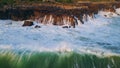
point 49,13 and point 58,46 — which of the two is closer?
point 58,46

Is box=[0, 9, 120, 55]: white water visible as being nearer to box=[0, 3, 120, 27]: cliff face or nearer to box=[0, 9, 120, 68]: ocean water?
box=[0, 9, 120, 68]: ocean water

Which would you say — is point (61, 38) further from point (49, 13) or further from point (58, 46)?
point (49, 13)

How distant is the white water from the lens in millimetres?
15211

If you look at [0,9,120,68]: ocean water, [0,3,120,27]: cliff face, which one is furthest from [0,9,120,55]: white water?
[0,3,120,27]: cliff face

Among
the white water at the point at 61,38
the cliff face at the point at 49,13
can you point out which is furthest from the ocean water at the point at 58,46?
the cliff face at the point at 49,13

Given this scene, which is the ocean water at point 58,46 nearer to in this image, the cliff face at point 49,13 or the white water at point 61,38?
the white water at point 61,38

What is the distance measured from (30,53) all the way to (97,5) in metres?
16.9

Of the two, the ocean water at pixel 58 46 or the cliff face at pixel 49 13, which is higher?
the cliff face at pixel 49 13

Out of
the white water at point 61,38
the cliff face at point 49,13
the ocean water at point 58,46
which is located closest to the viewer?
the ocean water at point 58,46

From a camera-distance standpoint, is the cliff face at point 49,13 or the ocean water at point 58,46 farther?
the cliff face at point 49,13

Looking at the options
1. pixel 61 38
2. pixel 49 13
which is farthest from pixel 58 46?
pixel 49 13

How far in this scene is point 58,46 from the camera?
1544 cm

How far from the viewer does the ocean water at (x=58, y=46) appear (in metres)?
13.6

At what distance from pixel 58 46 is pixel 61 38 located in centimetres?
181
